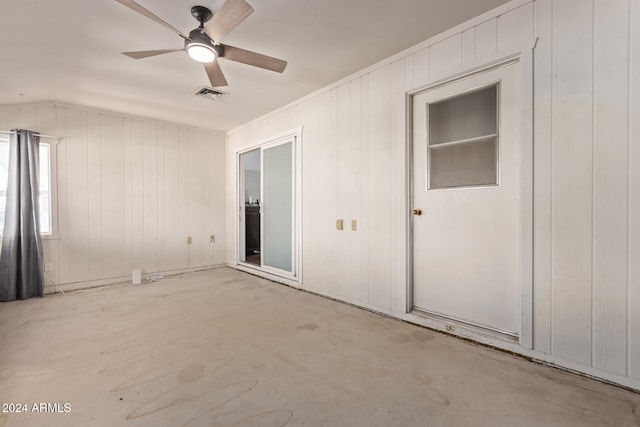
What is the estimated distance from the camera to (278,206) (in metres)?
4.50

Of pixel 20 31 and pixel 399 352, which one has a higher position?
pixel 20 31

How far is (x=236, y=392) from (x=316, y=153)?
107 inches

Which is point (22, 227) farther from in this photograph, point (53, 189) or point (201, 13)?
point (201, 13)

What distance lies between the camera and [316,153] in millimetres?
3754

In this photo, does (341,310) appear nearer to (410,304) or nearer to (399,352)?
(410,304)

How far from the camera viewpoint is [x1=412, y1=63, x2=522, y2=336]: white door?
7.32 ft

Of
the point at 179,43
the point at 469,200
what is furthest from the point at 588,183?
the point at 179,43

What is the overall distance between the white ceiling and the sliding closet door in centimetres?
93

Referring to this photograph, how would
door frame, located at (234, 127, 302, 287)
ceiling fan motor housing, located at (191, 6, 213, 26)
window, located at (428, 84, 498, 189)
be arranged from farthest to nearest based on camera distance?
1. door frame, located at (234, 127, 302, 287)
2. window, located at (428, 84, 498, 189)
3. ceiling fan motor housing, located at (191, 6, 213, 26)

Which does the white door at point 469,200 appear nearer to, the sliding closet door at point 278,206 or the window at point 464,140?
the window at point 464,140

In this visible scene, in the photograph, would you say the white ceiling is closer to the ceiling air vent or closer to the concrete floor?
the ceiling air vent

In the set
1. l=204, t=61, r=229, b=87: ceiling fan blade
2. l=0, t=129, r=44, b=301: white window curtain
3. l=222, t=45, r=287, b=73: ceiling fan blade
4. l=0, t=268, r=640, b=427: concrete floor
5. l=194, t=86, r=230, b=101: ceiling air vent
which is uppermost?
l=194, t=86, r=230, b=101: ceiling air vent

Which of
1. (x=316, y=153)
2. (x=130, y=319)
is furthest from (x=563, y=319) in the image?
(x=130, y=319)

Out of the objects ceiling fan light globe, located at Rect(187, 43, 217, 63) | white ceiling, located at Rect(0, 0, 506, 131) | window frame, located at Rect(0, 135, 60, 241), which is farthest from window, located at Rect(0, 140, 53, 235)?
ceiling fan light globe, located at Rect(187, 43, 217, 63)
